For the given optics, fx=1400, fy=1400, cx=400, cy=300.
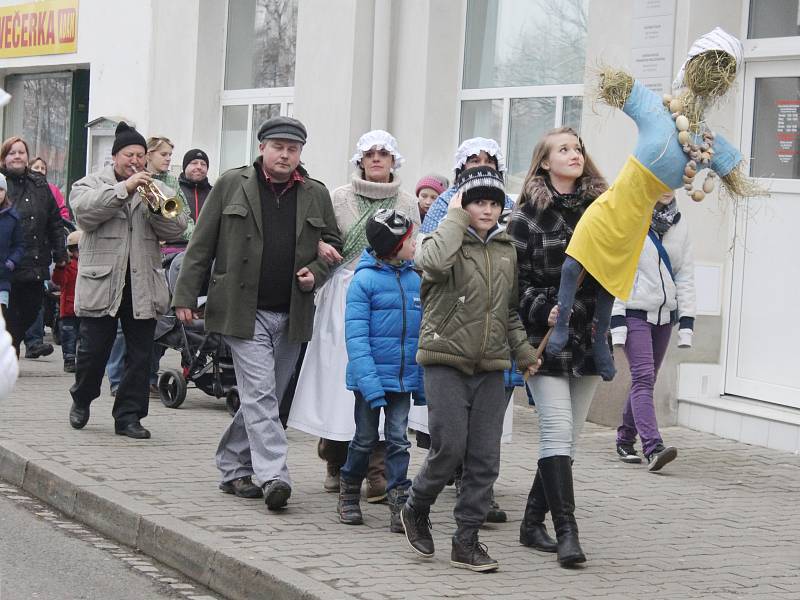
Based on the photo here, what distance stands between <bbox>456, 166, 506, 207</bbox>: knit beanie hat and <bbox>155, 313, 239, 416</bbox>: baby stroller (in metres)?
4.81

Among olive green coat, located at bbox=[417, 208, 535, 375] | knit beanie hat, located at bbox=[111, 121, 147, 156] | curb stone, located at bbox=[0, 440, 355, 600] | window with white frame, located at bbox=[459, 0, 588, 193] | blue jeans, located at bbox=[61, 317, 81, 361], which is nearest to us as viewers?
curb stone, located at bbox=[0, 440, 355, 600]

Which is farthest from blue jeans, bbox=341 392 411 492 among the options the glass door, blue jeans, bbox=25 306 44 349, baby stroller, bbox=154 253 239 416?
blue jeans, bbox=25 306 44 349

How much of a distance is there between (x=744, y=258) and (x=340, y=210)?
3.76m

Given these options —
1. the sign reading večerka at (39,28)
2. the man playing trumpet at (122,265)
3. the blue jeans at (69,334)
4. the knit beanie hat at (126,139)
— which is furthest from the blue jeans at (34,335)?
the sign reading večerka at (39,28)

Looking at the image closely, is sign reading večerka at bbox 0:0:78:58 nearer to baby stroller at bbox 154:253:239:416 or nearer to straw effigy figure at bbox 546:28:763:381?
baby stroller at bbox 154:253:239:416

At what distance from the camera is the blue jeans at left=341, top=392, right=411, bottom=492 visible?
6992 millimetres

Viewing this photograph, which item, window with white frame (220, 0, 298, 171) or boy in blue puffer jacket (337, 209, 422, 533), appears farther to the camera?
window with white frame (220, 0, 298, 171)

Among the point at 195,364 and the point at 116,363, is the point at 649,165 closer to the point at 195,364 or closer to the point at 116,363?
the point at 195,364

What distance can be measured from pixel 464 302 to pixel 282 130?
1.73m

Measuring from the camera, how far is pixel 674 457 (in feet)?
28.8

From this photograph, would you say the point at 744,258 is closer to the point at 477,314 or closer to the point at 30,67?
the point at 477,314

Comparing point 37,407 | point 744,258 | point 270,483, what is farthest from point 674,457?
point 37,407

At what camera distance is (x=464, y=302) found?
6.17m

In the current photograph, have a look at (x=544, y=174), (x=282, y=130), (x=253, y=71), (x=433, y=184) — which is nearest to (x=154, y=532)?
(x=282, y=130)
